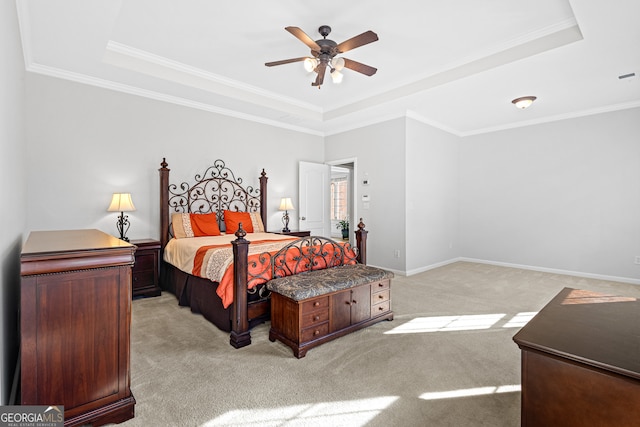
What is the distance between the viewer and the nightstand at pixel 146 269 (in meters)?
3.96

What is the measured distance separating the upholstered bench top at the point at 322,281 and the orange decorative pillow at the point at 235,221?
2247mm

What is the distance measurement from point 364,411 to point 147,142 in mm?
4455

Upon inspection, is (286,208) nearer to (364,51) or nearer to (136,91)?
(136,91)

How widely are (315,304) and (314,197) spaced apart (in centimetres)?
408

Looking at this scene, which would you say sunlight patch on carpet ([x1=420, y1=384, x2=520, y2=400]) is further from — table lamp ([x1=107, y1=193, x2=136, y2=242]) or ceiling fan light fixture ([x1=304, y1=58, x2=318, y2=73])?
table lamp ([x1=107, y1=193, x2=136, y2=242])

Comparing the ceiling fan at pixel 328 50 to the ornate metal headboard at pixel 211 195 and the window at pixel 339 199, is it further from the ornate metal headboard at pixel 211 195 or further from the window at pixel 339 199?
the window at pixel 339 199

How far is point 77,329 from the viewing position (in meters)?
1.61

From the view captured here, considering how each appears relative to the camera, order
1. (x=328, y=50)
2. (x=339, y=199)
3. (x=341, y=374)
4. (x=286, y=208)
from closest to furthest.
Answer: (x=341, y=374)
(x=328, y=50)
(x=286, y=208)
(x=339, y=199)

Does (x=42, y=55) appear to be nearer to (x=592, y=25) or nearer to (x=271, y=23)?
(x=271, y=23)

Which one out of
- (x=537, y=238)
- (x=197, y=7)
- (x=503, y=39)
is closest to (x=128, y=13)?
(x=197, y=7)

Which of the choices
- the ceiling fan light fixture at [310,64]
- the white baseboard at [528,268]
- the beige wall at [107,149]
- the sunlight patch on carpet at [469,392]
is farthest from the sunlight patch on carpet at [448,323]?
the beige wall at [107,149]

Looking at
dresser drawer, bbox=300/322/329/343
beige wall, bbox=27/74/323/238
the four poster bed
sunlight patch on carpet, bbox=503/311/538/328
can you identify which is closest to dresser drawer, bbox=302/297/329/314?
dresser drawer, bbox=300/322/329/343

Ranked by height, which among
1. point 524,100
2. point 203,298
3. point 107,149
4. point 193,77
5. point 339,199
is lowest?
point 203,298

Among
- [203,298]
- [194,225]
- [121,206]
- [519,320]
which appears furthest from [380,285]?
[121,206]
